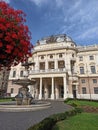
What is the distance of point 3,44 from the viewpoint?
21.0 feet

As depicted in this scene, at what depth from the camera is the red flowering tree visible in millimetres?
6311

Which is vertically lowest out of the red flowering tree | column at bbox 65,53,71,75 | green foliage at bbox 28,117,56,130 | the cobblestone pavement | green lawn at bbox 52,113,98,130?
the cobblestone pavement

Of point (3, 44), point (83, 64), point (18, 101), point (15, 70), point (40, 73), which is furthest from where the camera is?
point (15, 70)

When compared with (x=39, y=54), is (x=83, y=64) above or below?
below

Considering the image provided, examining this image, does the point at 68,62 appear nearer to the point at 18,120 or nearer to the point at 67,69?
the point at 67,69

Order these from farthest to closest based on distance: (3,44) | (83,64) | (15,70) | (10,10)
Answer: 1. (15,70)
2. (83,64)
3. (10,10)
4. (3,44)

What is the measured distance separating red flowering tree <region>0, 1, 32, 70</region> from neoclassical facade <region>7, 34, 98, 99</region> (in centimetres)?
2987

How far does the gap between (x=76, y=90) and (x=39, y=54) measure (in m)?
17.4

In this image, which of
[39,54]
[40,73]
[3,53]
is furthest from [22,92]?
[39,54]

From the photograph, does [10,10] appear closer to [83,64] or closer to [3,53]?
[3,53]

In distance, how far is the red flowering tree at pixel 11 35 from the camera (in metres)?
6.31

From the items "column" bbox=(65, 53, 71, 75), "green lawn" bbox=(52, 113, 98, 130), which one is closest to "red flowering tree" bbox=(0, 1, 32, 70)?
"green lawn" bbox=(52, 113, 98, 130)

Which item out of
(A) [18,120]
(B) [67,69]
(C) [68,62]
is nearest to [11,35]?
(A) [18,120]

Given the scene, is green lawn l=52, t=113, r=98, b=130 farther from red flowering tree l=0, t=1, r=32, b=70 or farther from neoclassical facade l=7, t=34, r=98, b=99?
neoclassical facade l=7, t=34, r=98, b=99
